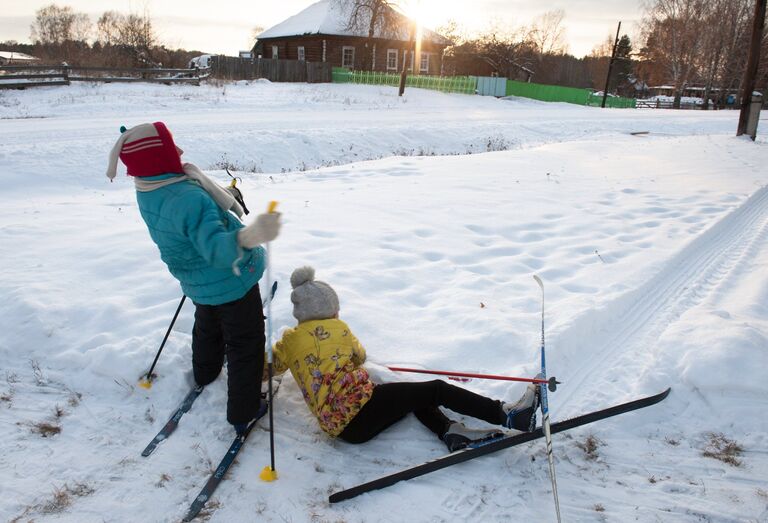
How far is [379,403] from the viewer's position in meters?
3.23

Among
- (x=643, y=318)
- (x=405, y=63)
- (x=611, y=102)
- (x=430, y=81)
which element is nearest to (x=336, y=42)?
(x=430, y=81)

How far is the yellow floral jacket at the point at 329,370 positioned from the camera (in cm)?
317

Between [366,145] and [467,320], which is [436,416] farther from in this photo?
[366,145]

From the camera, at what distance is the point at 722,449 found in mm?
3303

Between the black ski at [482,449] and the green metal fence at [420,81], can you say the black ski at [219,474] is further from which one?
the green metal fence at [420,81]

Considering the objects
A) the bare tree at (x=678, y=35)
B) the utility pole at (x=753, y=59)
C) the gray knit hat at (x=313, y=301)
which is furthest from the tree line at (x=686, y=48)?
the gray knit hat at (x=313, y=301)

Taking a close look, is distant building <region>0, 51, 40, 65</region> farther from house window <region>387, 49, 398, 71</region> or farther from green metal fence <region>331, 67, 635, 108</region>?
house window <region>387, 49, 398, 71</region>

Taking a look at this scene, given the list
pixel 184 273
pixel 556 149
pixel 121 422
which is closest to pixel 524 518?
pixel 184 273

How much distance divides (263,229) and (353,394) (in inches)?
47.8

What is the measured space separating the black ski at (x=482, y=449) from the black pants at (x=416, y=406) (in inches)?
7.1

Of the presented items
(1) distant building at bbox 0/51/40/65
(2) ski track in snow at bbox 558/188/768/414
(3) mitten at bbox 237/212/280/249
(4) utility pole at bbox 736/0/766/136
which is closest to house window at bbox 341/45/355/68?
(1) distant building at bbox 0/51/40/65

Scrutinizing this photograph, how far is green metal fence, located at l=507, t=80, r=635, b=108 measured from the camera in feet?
125

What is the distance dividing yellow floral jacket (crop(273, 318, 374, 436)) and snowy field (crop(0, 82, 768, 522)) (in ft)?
0.95

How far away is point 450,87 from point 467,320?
111ft
